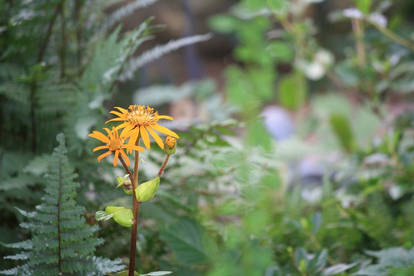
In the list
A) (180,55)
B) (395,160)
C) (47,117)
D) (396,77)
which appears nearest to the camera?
(47,117)

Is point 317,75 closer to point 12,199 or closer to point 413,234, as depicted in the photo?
point 413,234

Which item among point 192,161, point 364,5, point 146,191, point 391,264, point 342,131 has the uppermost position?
point 364,5

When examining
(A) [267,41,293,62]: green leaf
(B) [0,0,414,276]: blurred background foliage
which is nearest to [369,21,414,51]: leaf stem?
(B) [0,0,414,276]: blurred background foliage

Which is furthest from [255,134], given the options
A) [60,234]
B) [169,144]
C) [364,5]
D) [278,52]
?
[364,5]

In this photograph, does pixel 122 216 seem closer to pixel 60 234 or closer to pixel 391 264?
pixel 60 234

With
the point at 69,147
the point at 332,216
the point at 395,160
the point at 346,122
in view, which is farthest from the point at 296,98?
the point at 69,147

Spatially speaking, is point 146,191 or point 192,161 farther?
point 192,161

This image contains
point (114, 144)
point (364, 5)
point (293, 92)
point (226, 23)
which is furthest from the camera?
point (293, 92)
